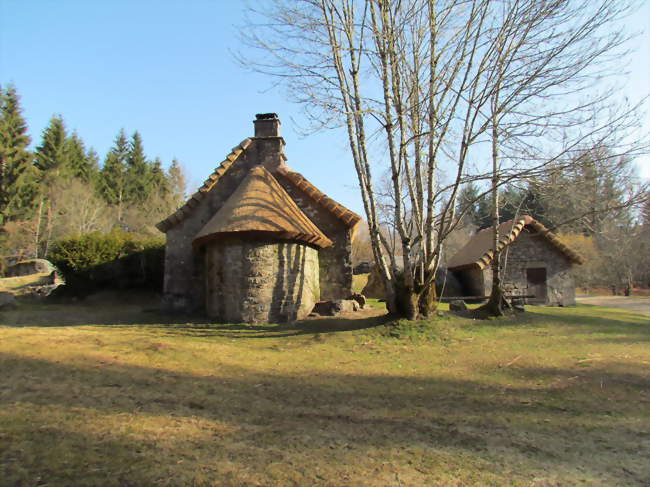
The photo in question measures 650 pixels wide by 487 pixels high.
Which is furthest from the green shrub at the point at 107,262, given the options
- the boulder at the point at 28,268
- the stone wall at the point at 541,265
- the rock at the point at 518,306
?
the stone wall at the point at 541,265

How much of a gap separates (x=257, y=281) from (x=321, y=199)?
415cm

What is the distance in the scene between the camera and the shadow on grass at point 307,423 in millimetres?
2650

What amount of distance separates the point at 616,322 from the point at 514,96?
7269 millimetres

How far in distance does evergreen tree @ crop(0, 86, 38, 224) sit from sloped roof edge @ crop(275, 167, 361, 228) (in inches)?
1093

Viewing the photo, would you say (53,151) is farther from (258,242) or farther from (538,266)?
(538,266)

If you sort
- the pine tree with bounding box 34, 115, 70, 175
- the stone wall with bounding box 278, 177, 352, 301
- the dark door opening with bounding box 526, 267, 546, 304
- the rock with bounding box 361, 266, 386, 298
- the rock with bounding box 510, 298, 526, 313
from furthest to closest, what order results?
the pine tree with bounding box 34, 115, 70, 175 < the rock with bounding box 361, 266, 386, 298 < the dark door opening with bounding box 526, 267, 546, 304 < the stone wall with bounding box 278, 177, 352, 301 < the rock with bounding box 510, 298, 526, 313

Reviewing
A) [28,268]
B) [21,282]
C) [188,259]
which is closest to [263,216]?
[188,259]

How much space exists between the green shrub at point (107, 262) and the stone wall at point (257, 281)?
737cm

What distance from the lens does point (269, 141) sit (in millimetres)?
13508

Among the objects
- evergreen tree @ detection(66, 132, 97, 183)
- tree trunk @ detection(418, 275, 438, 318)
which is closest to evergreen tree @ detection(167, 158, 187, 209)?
evergreen tree @ detection(66, 132, 97, 183)

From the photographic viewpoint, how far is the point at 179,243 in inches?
499

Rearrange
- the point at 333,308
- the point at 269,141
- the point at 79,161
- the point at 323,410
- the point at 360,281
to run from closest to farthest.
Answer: the point at 323,410 < the point at 333,308 < the point at 269,141 < the point at 360,281 < the point at 79,161

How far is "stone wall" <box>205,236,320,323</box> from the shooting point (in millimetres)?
9711

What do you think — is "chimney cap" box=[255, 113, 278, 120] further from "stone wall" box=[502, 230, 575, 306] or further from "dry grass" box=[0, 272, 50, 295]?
"dry grass" box=[0, 272, 50, 295]
